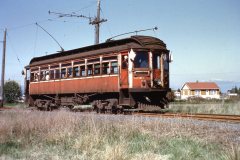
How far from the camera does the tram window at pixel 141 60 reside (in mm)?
15117

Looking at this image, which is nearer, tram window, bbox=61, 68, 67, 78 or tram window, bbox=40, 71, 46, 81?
tram window, bbox=61, 68, 67, 78

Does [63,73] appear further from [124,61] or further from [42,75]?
[124,61]

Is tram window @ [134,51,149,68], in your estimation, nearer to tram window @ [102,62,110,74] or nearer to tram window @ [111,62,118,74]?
tram window @ [111,62,118,74]

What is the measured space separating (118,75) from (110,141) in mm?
7585

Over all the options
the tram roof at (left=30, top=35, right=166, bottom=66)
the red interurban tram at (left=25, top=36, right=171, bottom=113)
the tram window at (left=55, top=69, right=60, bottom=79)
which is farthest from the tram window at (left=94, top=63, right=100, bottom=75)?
the tram window at (left=55, top=69, right=60, bottom=79)

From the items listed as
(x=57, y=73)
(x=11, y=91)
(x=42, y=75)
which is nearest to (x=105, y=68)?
(x=57, y=73)

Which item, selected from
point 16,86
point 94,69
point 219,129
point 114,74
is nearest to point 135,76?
point 114,74

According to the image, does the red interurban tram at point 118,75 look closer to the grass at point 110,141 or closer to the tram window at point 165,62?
the tram window at point 165,62

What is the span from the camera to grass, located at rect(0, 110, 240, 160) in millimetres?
6586

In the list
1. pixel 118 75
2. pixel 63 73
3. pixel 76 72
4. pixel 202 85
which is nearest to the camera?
pixel 118 75

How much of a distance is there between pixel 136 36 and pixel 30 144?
8.80 meters

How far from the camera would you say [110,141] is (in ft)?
26.4

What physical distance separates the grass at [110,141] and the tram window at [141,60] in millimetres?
5158

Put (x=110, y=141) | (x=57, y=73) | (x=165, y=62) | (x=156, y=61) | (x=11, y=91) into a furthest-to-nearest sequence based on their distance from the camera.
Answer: (x=11, y=91) → (x=57, y=73) → (x=165, y=62) → (x=156, y=61) → (x=110, y=141)
